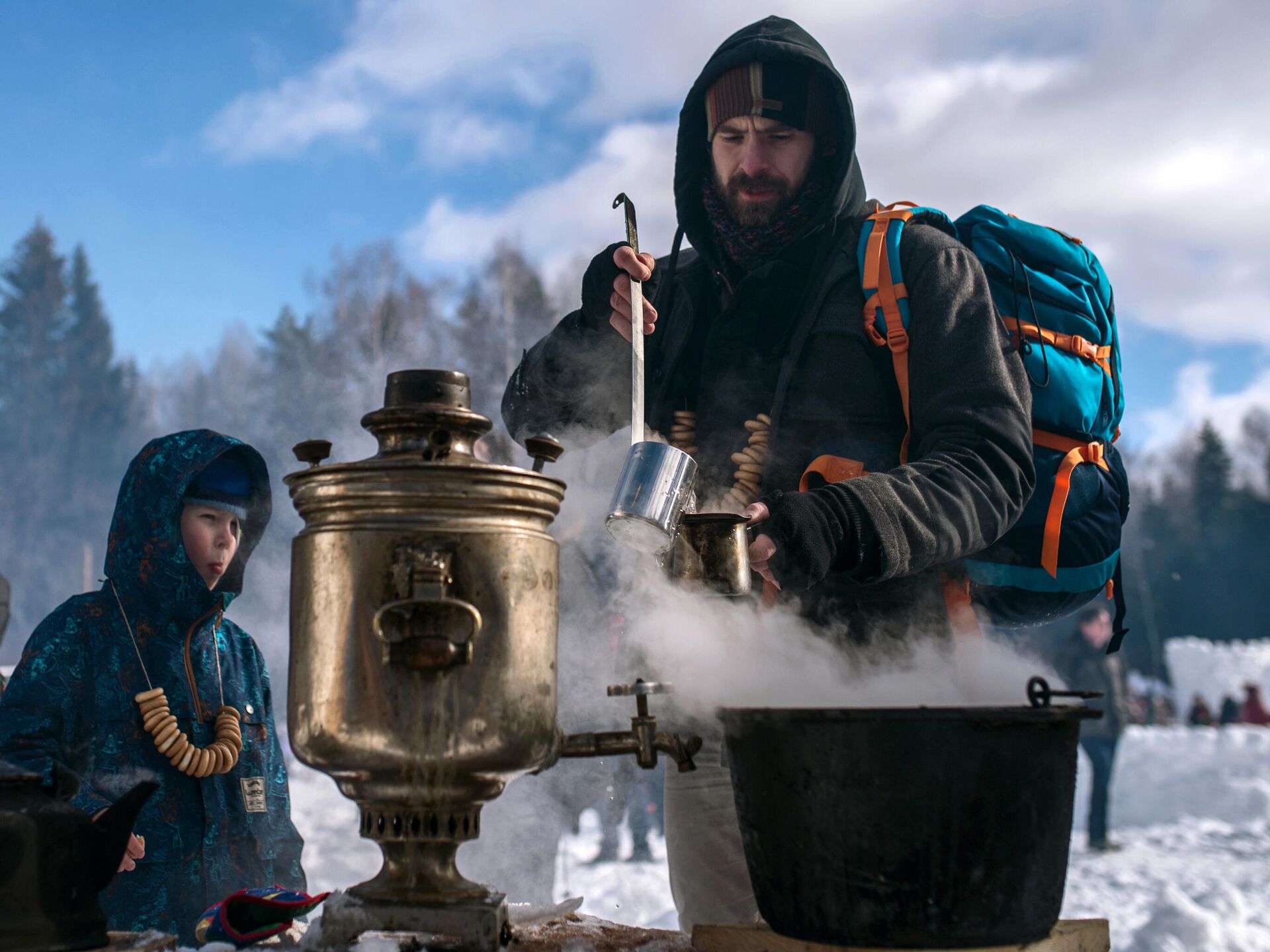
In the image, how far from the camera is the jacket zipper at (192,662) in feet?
9.24

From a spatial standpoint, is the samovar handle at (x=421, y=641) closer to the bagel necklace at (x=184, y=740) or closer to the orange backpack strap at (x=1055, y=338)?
the bagel necklace at (x=184, y=740)

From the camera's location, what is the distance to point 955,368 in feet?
7.97

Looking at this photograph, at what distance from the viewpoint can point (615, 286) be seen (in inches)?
106

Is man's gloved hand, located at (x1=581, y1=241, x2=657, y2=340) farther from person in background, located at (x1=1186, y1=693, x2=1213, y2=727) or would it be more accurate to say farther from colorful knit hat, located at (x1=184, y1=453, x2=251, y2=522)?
person in background, located at (x1=1186, y1=693, x2=1213, y2=727)

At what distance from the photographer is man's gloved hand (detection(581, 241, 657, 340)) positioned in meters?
2.62

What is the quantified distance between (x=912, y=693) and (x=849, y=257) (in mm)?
1219

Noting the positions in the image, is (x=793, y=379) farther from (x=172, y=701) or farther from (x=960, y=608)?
(x=172, y=701)

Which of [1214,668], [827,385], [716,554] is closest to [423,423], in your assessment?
[716,554]

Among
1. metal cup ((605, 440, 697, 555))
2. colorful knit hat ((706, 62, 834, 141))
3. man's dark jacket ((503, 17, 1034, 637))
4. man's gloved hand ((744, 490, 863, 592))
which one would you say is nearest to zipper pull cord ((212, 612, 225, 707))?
man's dark jacket ((503, 17, 1034, 637))

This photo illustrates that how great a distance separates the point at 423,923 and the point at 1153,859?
842 centimetres

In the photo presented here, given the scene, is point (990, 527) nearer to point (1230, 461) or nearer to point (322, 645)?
point (322, 645)

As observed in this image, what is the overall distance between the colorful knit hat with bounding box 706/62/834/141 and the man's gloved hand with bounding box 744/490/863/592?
1.34 m

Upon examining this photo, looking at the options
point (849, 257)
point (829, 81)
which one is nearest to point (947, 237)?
point (849, 257)

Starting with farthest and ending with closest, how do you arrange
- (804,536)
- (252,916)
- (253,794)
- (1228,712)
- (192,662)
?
→ (1228,712) < (192,662) < (253,794) < (804,536) < (252,916)
